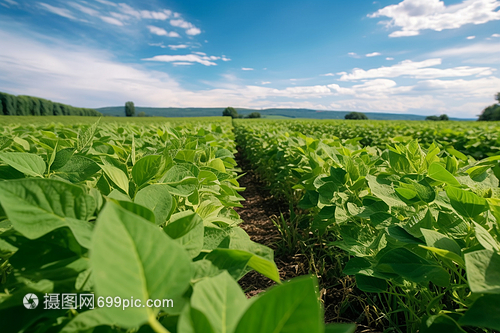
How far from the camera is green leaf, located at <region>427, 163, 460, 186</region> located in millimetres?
1161

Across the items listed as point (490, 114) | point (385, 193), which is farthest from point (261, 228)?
point (490, 114)

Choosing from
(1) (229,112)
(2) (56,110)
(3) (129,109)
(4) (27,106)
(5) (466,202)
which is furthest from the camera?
(3) (129,109)

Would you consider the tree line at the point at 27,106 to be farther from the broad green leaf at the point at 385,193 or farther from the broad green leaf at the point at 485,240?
the broad green leaf at the point at 485,240

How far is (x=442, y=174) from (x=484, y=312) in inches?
27.2

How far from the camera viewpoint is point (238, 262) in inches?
23.7

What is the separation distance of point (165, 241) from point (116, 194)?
1.15 ft

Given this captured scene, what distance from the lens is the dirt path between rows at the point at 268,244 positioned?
2307 mm

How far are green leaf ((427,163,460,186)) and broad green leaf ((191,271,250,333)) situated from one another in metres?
1.12

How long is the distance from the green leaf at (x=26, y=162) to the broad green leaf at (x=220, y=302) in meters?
0.78

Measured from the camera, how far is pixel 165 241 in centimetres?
44

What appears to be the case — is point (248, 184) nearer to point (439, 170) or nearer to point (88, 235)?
point (439, 170)

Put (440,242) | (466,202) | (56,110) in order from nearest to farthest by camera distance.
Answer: (440,242) < (466,202) < (56,110)

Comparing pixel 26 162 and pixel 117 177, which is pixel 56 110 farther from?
pixel 117 177

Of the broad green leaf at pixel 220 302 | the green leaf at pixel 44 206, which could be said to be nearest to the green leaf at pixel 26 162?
the green leaf at pixel 44 206
